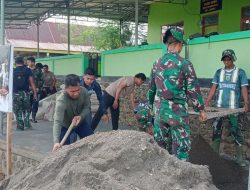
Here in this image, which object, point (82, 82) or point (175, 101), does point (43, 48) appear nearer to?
point (82, 82)

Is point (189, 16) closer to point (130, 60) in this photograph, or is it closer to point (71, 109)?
point (130, 60)

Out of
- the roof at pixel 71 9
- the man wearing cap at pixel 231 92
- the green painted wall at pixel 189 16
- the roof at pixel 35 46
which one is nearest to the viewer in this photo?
the man wearing cap at pixel 231 92

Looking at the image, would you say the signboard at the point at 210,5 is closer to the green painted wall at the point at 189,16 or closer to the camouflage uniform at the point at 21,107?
the green painted wall at the point at 189,16

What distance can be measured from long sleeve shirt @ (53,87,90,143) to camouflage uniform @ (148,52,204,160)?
109 centimetres

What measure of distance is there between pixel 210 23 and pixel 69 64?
5.02 m

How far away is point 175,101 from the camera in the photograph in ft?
13.9

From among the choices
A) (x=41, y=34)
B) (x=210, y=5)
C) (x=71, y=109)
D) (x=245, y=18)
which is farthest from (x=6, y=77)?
(x=41, y=34)

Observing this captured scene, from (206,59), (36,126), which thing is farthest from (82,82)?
(36,126)

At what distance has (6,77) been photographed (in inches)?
229

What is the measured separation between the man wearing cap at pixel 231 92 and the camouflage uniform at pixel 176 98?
5.32 ft

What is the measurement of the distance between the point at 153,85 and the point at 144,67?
4.74m

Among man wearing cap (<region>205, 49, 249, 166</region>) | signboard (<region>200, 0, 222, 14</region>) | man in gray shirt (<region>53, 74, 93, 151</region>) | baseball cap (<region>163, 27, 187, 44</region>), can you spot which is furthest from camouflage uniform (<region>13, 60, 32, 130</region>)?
signboard (<region>200, 0, 222, 14</region>)

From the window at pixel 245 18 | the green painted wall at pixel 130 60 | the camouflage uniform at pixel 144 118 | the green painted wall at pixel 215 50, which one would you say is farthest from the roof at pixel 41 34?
the camouflage uniform at pixel 144 118

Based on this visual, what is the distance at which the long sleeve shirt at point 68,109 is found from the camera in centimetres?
455
